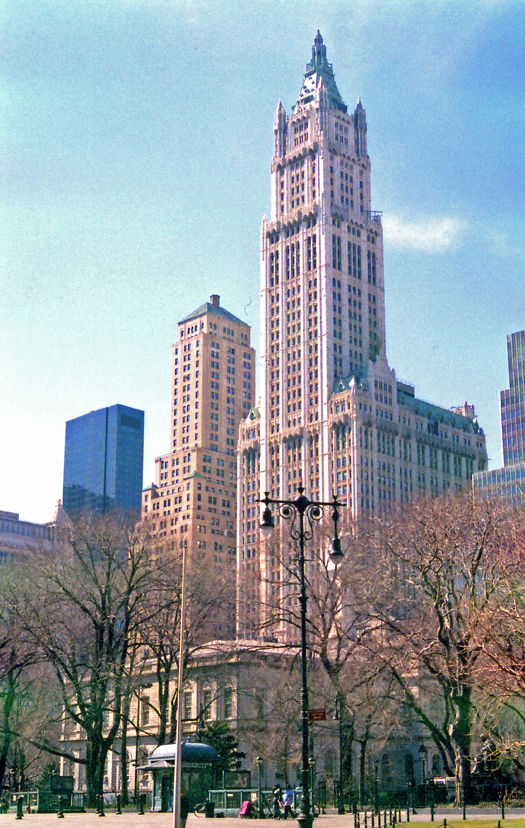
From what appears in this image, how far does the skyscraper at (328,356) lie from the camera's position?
176 meters

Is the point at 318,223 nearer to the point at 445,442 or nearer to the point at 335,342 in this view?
the point at 335,342

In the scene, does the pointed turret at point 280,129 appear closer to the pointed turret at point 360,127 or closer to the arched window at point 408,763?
the pointed turret at point 360,127

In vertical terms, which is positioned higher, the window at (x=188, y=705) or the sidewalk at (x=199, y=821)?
the window at (x=188, y=705)

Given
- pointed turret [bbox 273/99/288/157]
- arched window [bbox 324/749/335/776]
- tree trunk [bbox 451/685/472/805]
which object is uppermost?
pointed turret [bbox 273/99/288/157]

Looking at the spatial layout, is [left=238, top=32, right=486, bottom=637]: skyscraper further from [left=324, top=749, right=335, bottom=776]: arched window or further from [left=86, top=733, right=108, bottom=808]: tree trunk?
[left=86, top=733, right=108, bottom=808]: tree trunk

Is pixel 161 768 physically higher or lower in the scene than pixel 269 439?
lower

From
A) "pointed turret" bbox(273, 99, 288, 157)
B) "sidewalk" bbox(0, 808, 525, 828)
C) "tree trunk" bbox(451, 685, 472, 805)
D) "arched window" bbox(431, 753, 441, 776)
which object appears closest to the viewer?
"sidewalk" bbox(0, 808, 525, 828)

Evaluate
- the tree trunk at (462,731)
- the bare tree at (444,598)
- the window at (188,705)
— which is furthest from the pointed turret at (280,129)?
the tree trunk at (462,731)

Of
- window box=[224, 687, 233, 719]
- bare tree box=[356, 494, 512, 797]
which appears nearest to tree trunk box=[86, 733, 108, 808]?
bare tree box=[356, 494, 512, 797]

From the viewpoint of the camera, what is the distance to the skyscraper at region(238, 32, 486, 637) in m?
176

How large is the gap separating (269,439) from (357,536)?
11294 cm

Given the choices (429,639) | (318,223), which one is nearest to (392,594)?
(429,639)

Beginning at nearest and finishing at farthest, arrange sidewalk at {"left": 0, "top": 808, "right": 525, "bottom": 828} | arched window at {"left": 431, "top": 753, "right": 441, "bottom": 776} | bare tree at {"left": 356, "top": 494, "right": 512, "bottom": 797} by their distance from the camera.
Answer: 1. sidewalk at {"left": 0, "top": 808, "right": 525, "bottom": 828}
2. bare tree at {"left": 356, "top": 494, "right": 512, "bottom": 797}
3. arched window at {"left": 431, "top": 753, "right": 441, "bottom": 776}

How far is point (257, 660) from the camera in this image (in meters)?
80.9
